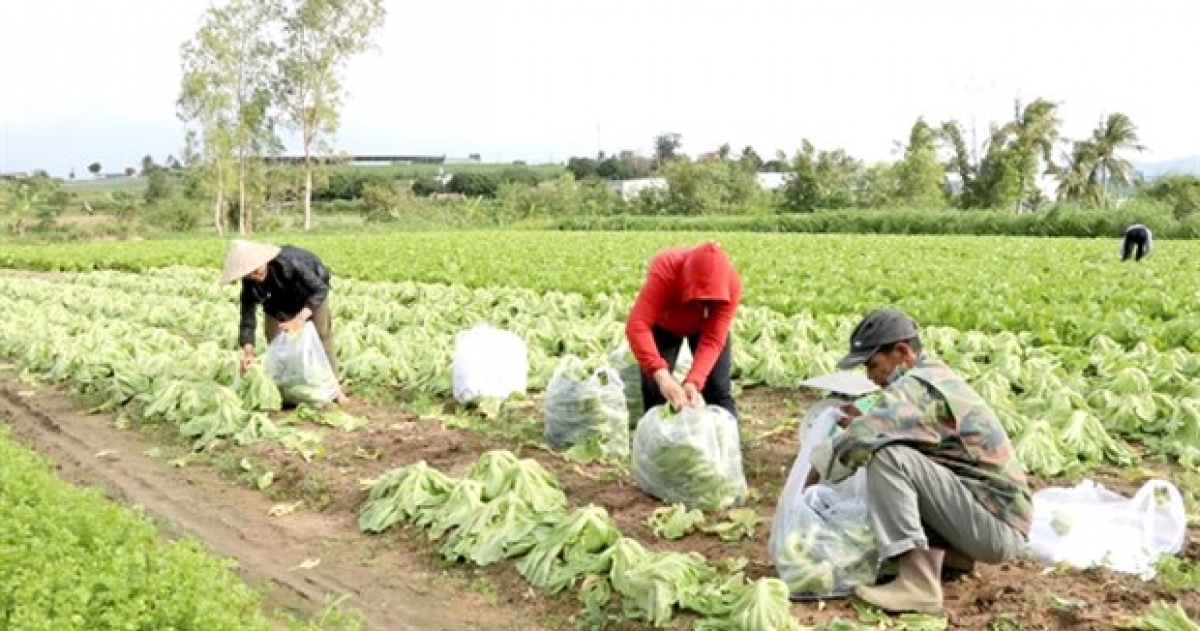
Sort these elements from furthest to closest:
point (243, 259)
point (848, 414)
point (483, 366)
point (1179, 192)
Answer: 1. point (1179, 192)
2. point (483, 366)
3. point (243, 259)
4. point (848, 414)

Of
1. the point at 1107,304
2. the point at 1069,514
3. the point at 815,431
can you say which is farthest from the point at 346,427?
the point at 1107,304

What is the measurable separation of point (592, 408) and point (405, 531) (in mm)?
1539

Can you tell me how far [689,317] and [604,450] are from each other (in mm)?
1175

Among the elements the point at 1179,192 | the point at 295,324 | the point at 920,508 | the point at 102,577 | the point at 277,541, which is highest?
the point at 1179,192

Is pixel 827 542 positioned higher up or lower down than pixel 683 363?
lower down

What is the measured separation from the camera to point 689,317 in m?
6.07

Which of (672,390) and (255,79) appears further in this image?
(255,79)

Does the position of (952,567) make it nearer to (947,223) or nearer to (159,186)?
(947,223)

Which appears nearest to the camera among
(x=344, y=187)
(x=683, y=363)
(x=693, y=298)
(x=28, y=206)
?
(x=693, y=298)

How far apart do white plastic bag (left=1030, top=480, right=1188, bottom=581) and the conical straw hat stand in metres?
5.50

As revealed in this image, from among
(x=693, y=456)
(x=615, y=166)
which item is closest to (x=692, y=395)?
(x=693, y=456)

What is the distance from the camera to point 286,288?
8289 millimetres

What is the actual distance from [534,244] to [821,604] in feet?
89.7

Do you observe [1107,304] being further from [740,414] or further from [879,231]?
[879,231]
